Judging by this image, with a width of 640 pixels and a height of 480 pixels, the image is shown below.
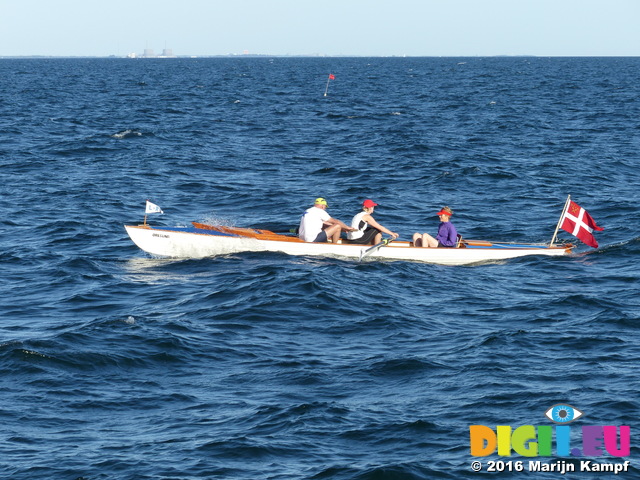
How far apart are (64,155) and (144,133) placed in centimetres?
769

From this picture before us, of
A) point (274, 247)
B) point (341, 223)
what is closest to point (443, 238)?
point (341, 223)

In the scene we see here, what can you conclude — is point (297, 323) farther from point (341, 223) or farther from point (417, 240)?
point (417, 240)

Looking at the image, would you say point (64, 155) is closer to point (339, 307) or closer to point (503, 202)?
point (503, 202)

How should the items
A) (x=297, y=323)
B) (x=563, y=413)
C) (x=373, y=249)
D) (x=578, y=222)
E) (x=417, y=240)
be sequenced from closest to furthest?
(x=563, y=413) < (x=297, y=323) < (x=373, y=249) < (x=417, y=240) < (x=578, y=222)

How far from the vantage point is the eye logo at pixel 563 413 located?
10758mm

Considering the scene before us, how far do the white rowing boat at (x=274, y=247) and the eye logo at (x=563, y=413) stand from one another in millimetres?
8691

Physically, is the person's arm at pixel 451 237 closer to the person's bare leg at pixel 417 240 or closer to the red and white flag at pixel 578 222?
the person's bare leg at pixel 417 240

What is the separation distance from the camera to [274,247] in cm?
1980

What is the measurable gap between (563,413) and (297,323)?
5.23 meters

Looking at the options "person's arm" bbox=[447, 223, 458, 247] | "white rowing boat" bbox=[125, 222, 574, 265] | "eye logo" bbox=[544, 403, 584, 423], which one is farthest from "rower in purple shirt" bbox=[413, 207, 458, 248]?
"eye logo" bbox=[544, 403, 584, 423]

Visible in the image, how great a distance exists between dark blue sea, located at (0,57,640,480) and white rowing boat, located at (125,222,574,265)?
0.99 feet

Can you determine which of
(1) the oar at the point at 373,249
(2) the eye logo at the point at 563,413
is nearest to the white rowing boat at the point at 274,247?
(1) the oar at the point at 373,249

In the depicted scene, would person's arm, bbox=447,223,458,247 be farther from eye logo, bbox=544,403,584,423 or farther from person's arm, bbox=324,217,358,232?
eye logo, bbox=544,403,584,423

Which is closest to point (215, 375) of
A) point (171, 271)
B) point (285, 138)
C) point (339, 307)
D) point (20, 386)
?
point (20, 386)
